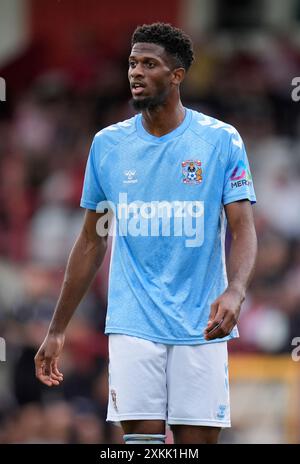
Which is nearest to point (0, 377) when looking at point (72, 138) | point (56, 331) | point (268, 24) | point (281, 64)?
point (72, 138)

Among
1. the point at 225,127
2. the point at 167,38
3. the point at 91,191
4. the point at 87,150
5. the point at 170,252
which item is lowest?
the point at 170,252

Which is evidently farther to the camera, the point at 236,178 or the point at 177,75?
the point at 177,75

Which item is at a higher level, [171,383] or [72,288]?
[72,288]

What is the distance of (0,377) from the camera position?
11422 millimetres

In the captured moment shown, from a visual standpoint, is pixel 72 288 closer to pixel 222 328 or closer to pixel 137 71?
pixel 222 328

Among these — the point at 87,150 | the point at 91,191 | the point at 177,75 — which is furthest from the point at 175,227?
the point at 87,150

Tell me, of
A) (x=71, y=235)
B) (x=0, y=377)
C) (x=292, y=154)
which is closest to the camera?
(x=0, y=377)

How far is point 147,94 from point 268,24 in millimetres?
10173

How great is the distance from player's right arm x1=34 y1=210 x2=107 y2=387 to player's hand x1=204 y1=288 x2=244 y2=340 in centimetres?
99

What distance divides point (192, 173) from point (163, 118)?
342 mm

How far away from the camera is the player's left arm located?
5910mm

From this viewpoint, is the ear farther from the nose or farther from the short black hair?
the nose

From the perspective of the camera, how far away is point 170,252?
643 cm

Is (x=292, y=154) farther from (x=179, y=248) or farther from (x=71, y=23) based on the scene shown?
(x=179, y=248)
